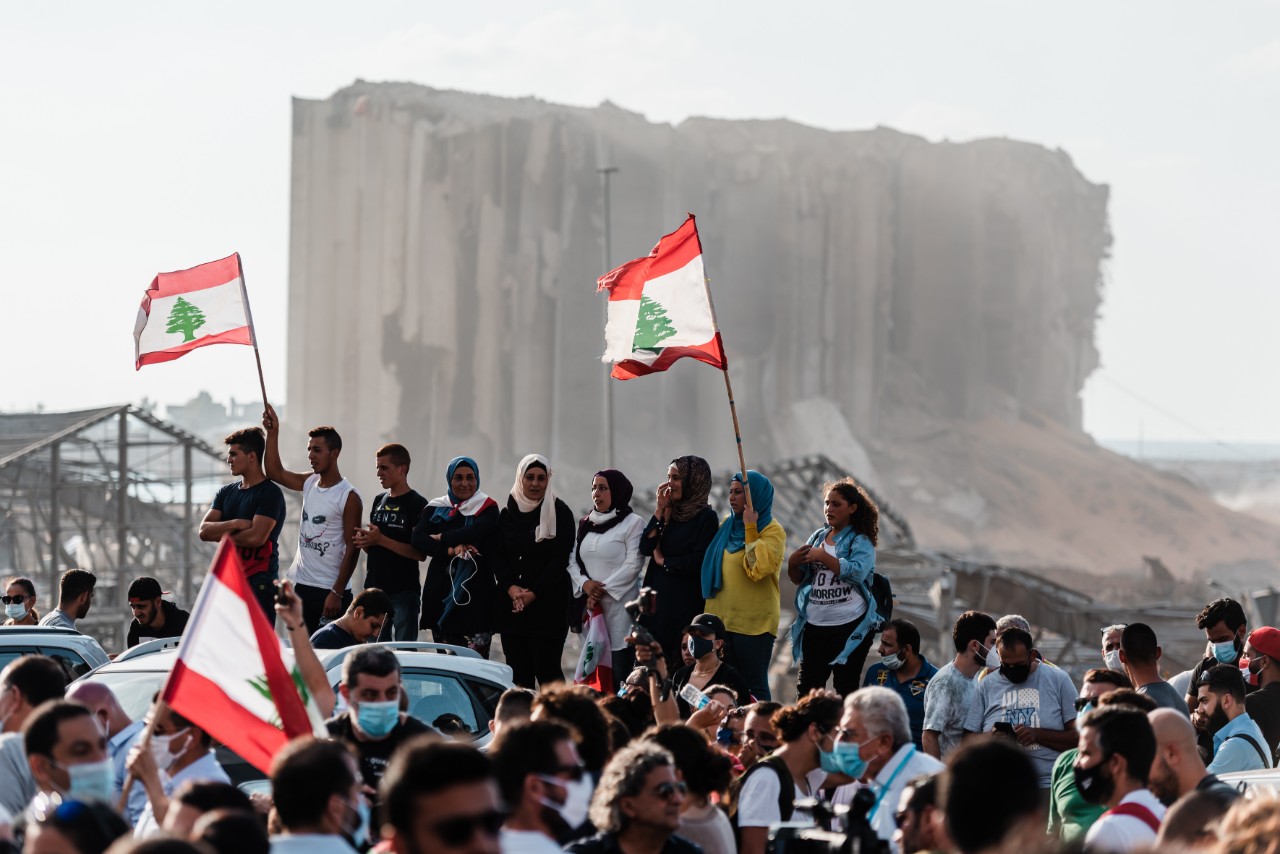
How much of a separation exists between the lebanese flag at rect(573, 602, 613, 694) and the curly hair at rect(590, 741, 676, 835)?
4851mm

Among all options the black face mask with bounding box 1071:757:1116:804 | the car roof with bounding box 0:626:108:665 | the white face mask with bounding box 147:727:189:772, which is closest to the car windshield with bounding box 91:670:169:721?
the car roof with bounding box 0:626:108:665

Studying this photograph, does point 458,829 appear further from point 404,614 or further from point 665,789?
point 404,614

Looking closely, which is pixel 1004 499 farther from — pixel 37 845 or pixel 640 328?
pixel 37 845

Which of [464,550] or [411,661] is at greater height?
[464,550]

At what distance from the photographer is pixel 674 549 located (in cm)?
984

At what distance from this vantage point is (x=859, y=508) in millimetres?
9328

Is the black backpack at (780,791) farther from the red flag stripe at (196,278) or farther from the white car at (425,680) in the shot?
the red flag stripe at (196,278)

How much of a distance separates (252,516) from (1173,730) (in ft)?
19.3

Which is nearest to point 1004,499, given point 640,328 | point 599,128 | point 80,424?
point 599,128

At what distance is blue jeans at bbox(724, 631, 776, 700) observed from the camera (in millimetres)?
9666

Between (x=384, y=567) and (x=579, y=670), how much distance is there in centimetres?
132

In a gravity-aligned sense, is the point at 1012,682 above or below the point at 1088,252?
below

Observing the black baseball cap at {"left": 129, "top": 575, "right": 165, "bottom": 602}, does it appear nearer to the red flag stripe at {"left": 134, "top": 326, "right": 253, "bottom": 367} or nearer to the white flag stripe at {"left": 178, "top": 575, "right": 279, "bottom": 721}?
the red flag stripe at {"left": 134, "top": 326, "right": 253, "bottom": 367}

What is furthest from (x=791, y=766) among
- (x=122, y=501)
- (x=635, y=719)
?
(x=122, y=501)
